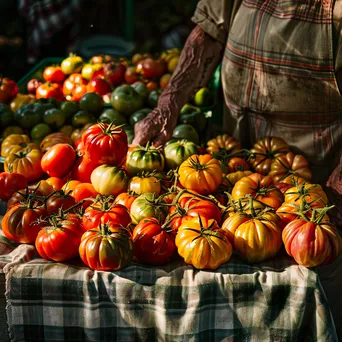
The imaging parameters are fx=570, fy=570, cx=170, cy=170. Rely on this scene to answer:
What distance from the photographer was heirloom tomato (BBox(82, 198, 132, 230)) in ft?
7.03

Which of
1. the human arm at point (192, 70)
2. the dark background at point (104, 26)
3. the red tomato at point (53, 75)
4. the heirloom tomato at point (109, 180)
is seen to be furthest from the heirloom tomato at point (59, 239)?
the dark background at point (104, 26)

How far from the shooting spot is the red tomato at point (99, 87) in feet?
12.9

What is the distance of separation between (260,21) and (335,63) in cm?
46

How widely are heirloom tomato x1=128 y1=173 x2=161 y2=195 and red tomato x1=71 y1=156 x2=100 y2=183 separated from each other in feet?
0.80

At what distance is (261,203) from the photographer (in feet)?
7.27

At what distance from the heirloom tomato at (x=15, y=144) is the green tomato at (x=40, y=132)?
0.18ft

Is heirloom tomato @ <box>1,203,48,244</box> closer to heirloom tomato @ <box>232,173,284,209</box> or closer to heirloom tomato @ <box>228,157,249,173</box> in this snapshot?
heirloom tomato @ <box>232,173,284,209</box>

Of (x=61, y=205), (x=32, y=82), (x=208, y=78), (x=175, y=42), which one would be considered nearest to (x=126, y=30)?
(x=175, y=42)

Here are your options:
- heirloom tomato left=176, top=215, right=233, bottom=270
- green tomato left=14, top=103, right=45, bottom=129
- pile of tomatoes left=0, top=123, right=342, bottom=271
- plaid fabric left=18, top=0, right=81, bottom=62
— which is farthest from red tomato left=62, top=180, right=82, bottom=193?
plaid fabric left=18, top=0, right=81, bottom=62

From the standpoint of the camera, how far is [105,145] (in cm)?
251

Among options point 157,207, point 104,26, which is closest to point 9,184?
point 157,207

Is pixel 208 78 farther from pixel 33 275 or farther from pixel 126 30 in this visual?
pixel 126 30

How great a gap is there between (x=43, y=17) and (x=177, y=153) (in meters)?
4.18

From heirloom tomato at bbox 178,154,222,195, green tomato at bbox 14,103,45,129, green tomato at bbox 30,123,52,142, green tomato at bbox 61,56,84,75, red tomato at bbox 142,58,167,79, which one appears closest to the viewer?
Result: heirloom tomato at bbox 178,154,222,195
